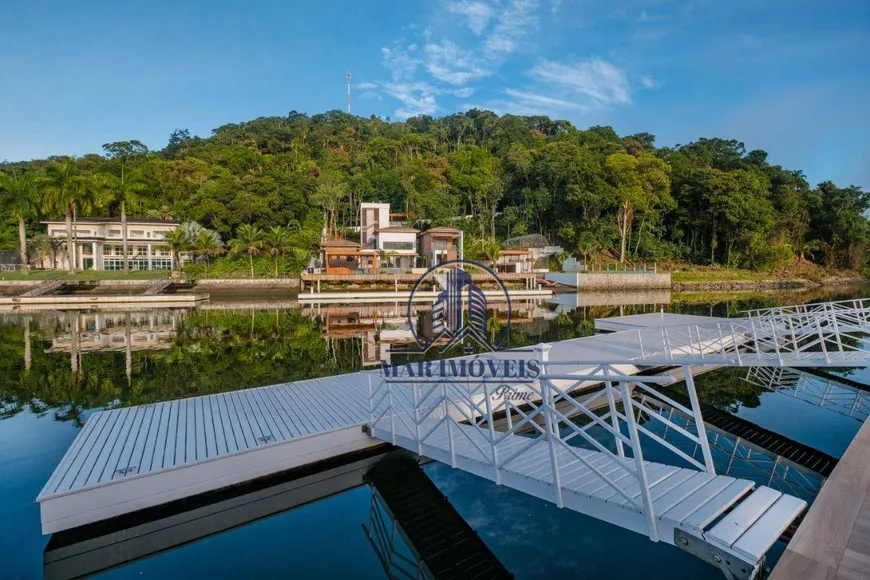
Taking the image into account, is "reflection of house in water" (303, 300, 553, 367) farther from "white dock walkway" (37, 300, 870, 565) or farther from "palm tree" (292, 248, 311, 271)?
"palm tree" (292, 248, 311, 271)

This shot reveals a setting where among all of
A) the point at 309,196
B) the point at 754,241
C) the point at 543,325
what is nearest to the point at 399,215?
the point at 309,196

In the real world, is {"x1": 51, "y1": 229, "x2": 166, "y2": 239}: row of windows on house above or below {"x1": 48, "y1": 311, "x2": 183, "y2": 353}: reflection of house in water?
above

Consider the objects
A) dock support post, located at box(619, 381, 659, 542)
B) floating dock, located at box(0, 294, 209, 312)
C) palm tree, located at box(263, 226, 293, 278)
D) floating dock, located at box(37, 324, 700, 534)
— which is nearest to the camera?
dock support post, located at box(619, 381, 659, 542)

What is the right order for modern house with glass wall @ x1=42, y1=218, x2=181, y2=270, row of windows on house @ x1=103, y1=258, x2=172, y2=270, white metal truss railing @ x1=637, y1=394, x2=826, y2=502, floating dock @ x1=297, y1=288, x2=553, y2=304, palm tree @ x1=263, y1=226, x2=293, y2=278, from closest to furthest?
white metal truss railing @ x1=637, y1=394, x2=826, y2=502, floating dock @ x1=297, y1=288, x2=553, y2=304, palm tree @ x1=263, y1=226, x2=293, y2=278, modern house with glass wall @ x1=42, y1=218, x2=181, y2=270, row of windows on house @ x1=103, y1=258, x2=172, y2=270

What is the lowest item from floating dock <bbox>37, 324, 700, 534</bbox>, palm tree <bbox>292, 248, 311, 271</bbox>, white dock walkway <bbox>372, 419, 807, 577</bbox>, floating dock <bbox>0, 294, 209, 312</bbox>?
floating dock <bbox>0, 294, 209, 312</bbox>

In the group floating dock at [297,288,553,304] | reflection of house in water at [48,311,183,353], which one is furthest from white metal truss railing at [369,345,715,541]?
floating dock at [297,288,553,304]

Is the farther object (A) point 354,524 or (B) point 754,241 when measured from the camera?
(B) point 754,241

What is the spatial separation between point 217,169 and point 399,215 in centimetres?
2150

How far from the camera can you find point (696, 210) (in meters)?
47.2

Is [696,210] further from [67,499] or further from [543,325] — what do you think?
[67,499]

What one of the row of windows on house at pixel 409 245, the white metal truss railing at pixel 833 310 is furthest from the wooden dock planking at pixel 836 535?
the row of windows on house at pixel 409 245

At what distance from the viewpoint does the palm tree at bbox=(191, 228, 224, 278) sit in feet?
117

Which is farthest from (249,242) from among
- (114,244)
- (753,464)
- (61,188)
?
(753,464)

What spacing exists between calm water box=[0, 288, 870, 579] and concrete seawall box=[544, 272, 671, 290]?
17.0m
